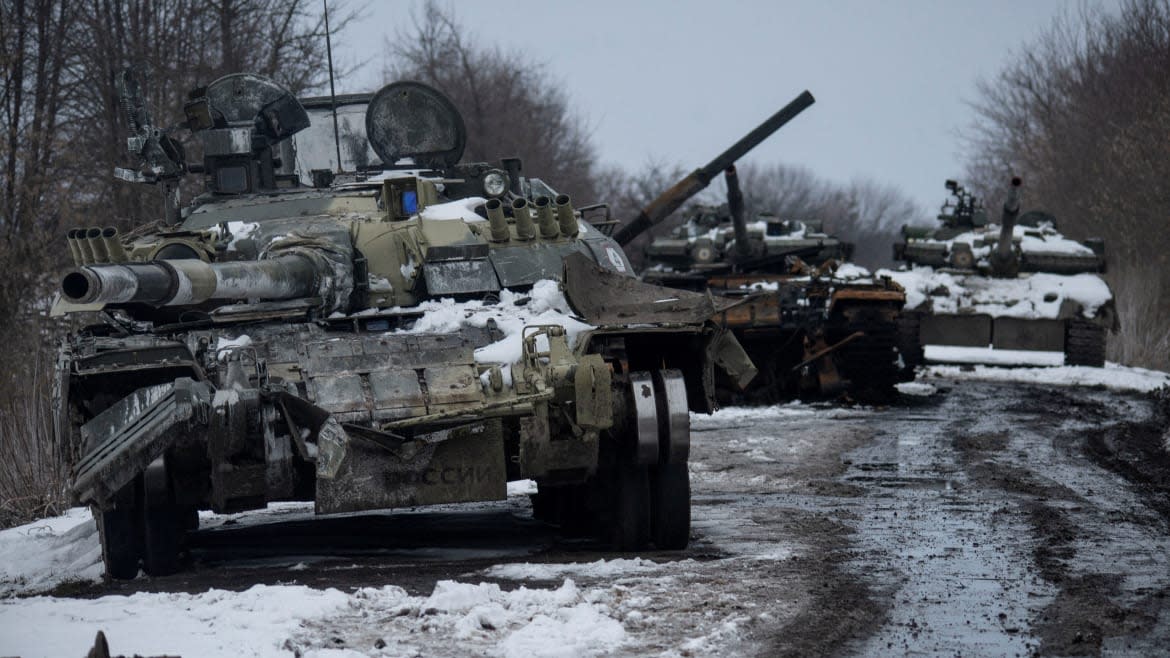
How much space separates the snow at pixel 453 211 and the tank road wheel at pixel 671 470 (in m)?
1.81

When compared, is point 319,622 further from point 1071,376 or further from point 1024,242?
point 1024,242

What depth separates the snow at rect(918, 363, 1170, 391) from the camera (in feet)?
71.1

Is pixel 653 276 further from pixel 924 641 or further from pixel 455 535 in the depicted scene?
pixel 924 641

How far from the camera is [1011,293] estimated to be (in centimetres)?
2297

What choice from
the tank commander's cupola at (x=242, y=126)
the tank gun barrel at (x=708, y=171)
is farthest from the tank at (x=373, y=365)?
the tank gun barrel at (x=708, y=171)

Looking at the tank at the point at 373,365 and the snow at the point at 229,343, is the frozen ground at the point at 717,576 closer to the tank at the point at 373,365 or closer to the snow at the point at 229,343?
the tank at the point at 373,365

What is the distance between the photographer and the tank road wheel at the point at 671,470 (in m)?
8.69

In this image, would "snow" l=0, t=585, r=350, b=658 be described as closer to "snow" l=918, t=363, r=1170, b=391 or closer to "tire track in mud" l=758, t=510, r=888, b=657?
"tire track in mud" l=758, t=510, r=888, b=657

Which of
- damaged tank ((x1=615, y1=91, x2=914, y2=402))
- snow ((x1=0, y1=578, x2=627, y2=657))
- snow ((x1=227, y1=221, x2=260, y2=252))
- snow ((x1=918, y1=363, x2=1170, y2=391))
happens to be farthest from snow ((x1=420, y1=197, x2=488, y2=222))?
snow ((x1=918, y1=363, x2=1170, y2=391))

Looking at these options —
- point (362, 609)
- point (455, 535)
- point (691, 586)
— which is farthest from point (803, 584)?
point (455, 535)

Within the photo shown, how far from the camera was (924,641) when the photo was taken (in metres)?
6.46

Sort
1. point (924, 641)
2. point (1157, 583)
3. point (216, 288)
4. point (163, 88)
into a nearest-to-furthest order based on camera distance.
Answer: point (924, 641)
point (1157, 583)
point (216, 288)
point (163, 88)

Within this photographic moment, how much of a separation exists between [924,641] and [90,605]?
134 inches

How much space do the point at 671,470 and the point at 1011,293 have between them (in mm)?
15024
